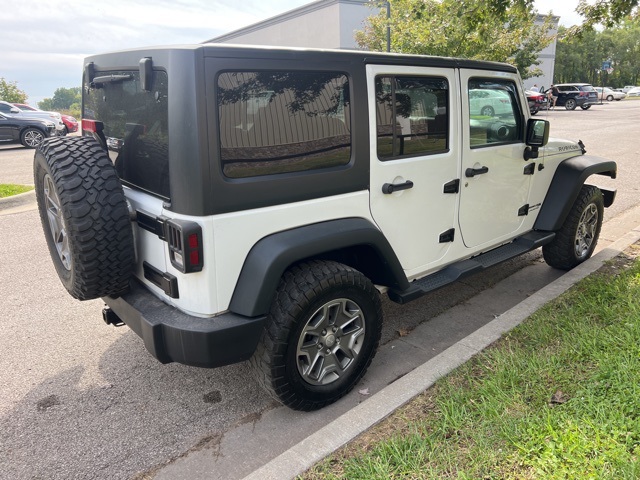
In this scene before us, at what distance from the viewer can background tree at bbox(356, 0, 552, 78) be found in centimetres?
570

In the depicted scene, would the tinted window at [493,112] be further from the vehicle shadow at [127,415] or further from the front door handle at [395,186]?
the vehicle shadow at [127,415]

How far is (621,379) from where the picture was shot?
2697 mm

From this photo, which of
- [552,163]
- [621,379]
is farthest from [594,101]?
[621,379]

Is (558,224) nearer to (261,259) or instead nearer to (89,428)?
(261,259)

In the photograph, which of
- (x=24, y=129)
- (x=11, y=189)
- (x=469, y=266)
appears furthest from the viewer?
(x=24, y=129)

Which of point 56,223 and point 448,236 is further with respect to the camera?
point 448,236

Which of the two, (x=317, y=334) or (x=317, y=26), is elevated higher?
(x=317, y=26)

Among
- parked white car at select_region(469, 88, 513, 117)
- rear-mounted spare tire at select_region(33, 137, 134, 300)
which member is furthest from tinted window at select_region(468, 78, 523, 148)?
rear-mounted spare tire at select_region(33, 137, 134, 300)

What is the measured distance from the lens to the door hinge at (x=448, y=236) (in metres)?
Answer: 3.59

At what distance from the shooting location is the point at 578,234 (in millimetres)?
4855

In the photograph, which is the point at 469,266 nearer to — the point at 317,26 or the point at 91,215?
the point at 91,215

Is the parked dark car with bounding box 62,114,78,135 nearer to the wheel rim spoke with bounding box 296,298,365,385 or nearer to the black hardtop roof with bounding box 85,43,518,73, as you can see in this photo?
the black hardtop roof with bounding box 85,43,518,73

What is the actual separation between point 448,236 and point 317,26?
29.2 metres

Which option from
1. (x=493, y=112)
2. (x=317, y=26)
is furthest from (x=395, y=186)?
(x=317, y=26)
